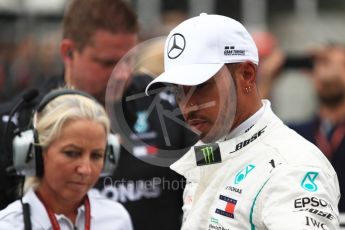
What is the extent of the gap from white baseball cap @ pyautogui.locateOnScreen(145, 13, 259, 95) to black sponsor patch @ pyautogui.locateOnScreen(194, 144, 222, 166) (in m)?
0.25

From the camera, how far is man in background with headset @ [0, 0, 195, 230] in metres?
4.59

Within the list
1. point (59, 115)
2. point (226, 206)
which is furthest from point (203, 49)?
point (59, 115)

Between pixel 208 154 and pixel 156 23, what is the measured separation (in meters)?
7.66

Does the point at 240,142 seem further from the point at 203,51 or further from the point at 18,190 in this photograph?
the point at 18,190

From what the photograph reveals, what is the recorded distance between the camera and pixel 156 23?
10594 mm

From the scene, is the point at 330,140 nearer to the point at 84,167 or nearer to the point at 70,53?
the point at 70,53

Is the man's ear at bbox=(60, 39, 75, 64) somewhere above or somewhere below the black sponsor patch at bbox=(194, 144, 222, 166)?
above

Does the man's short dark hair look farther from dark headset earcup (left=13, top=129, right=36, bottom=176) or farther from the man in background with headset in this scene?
dark headset earcup (left=13, top=129, right=36, bottom=176)

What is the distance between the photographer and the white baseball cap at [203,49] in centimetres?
294

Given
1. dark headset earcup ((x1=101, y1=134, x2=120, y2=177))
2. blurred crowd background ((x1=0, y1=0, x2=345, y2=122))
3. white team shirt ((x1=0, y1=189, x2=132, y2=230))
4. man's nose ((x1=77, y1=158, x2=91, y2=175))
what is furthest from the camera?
blurred crowd background ((x1=0, y1=0, x2=345, y2=122))

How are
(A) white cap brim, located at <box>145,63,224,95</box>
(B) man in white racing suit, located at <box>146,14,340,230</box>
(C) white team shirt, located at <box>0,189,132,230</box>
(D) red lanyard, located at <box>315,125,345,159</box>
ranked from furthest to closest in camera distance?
(D) red lanyard, located at <box>315,125,345,159</box>
(C) white team shirt, located at <box>0,189,132,230</box>
(A) white cap brim, located at <box>145,63,224,95</box>
(B) man in white racing suit, located at <box>146,14,340,230</box>

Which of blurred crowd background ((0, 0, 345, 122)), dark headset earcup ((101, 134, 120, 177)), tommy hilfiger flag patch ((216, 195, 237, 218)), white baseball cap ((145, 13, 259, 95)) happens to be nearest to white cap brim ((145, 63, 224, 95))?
white baseball cap ((145, 13, 259, 95))

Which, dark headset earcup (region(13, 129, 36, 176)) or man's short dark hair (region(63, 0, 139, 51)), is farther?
man's short dark hair (region(63, 0, 139, 51))

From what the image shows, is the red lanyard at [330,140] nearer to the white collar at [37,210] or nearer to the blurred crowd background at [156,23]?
the white collar at [37,210]
